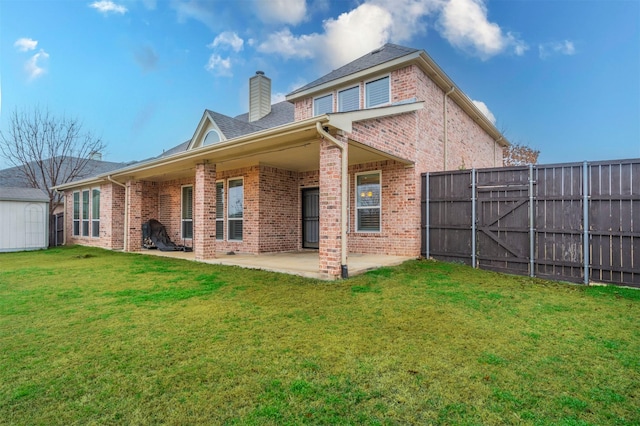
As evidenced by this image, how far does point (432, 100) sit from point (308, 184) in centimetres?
453

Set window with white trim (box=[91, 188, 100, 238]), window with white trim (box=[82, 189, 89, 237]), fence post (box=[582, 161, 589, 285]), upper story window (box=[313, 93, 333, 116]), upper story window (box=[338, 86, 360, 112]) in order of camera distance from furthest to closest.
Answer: window with white trim (box=[82, 189, 89, 237])
window with white trim (box=[91, 188, 100, 238])
upper story window (box=[313, 93, 333, 116])
upper story window (box=[338, 86, 360, 112])
fence post (box=[582, 161, 589, 285])

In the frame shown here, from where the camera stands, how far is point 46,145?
1639cm

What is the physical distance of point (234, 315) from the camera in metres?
3.87

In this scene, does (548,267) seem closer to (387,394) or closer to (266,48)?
(387,394)

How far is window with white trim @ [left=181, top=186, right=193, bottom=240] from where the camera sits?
480 inches

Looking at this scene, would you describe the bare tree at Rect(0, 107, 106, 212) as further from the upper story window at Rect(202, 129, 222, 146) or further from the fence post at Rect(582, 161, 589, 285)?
the fence post at Rect(582, 161, 589, 285)

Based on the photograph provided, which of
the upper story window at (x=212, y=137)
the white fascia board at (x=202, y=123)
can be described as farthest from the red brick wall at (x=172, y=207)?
the upper story window at (x=212, y=137)

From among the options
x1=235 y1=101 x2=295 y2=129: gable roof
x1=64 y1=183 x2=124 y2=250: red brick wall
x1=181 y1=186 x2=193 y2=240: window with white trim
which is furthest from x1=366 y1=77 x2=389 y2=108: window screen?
x1=64 y1=183 x2=124 y2=250: red brick wall

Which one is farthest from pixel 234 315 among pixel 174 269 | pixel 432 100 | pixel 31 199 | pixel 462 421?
pixel 31 199

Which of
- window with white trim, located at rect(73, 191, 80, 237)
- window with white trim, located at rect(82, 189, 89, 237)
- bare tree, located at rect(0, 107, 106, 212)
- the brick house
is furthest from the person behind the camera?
bare tree, located at rect(0, 107, 106, 212)

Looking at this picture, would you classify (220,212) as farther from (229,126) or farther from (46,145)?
(46,145)

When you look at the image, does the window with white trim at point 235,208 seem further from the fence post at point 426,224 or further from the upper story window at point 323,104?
the fence post at point 426,224

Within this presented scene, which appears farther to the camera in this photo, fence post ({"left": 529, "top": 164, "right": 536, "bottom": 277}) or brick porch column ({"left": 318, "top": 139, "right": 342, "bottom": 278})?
fence post ({"left": 529, "top": 164, "right": 536, "bottom": 277})

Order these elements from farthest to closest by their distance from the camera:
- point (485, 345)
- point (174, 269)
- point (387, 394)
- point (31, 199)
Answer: point (31, 199), point (174, 269), point (485, 345), point (387, 394)
